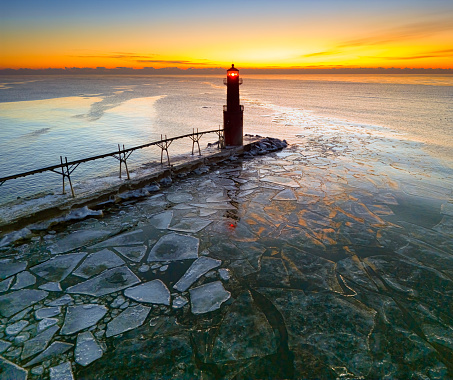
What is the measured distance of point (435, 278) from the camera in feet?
18.3

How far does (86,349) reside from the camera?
13.1 ft

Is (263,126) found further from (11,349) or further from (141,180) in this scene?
(11,349)

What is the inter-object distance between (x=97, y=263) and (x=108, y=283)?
0.82 metres

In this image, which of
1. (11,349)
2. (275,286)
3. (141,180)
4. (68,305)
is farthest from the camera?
(141,180)

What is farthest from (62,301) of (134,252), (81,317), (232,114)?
(232,114)

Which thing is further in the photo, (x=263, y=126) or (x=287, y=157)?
(x=263, y=126)

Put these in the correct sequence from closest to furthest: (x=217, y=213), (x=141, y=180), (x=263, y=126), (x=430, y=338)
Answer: (x=430, y=338) < (x=217, y=213) < (x=141, y=180) < (x=263, y=126)

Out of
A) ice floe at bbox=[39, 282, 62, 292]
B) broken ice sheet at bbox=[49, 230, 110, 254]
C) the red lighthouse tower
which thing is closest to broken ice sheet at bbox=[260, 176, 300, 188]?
the red lighthouse tower

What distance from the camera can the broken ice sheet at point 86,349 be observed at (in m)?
3.84

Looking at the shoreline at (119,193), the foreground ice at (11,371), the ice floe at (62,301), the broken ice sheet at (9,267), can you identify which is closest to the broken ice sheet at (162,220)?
the shoreline at (119,193)

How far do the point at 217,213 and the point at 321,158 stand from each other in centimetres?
901

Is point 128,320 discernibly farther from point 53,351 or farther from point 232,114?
point 232,114

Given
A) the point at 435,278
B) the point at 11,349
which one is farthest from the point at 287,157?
the point at 11,349

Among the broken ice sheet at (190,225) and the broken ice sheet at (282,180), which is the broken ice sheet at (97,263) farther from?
the broken ice sheet at (282,180)
